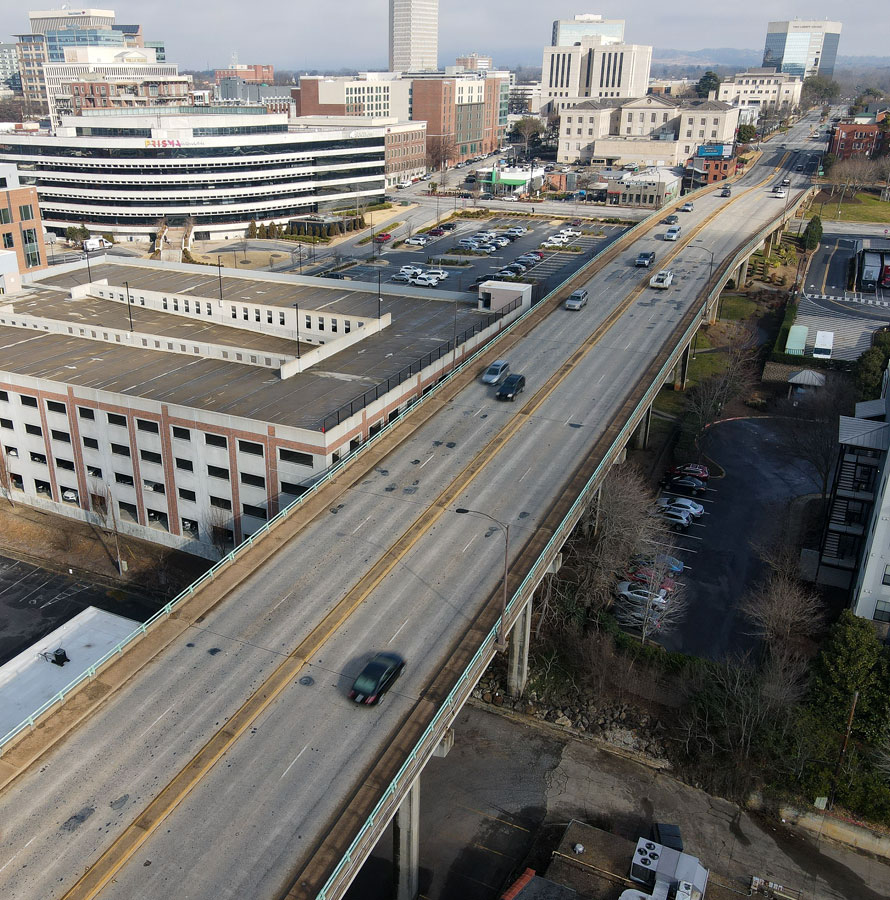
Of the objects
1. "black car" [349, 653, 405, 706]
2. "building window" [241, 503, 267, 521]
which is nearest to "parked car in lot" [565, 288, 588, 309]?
"building window" [241, 503, 267, 521]

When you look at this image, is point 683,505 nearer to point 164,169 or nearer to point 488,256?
point 488,256

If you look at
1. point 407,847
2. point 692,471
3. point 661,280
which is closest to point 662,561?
point 692,471

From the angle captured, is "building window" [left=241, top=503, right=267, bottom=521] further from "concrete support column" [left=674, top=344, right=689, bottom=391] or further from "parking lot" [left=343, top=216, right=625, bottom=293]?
"parking lot" [left=343, top=216, right=625, bottom=293]

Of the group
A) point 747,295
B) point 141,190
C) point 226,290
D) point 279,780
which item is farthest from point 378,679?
point 141,190

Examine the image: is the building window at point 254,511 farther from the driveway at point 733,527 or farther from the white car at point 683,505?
the white car at point 683,505

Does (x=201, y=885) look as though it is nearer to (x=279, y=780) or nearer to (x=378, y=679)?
(x=279, y=780)
